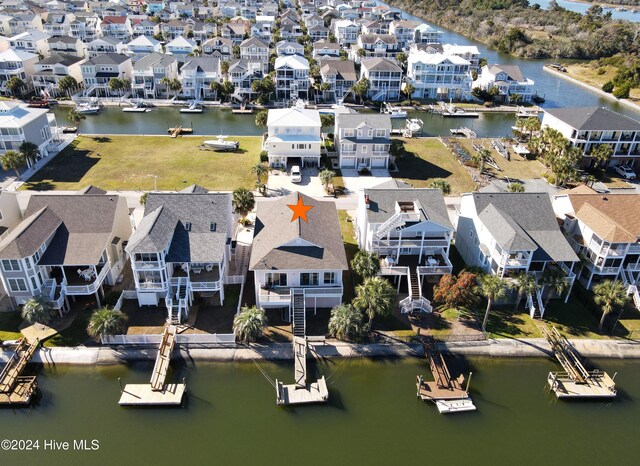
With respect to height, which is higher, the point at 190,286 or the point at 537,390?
the point at 190,286

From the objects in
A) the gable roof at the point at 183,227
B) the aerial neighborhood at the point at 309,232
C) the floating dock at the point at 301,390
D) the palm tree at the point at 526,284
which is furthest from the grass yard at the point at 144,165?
the palm tree at the point at 526,284

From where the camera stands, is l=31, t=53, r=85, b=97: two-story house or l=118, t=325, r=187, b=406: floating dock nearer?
l=118, t=325, r=187, b=406: floating dock

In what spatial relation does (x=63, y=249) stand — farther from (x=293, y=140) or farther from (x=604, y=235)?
(x=604, y=235)

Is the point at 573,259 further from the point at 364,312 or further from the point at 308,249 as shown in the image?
the point at 308,249

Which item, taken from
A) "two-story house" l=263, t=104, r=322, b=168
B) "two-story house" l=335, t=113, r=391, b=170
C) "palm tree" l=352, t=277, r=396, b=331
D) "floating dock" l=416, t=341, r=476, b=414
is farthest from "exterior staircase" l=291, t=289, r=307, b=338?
"two-story house" l=335, t=113, r=391, b=170

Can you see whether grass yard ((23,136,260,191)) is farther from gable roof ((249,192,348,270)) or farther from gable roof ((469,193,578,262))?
gable roof ((469,193,578,262))

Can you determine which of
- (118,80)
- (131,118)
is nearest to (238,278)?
(131,118)

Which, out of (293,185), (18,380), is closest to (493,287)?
(293,185)
